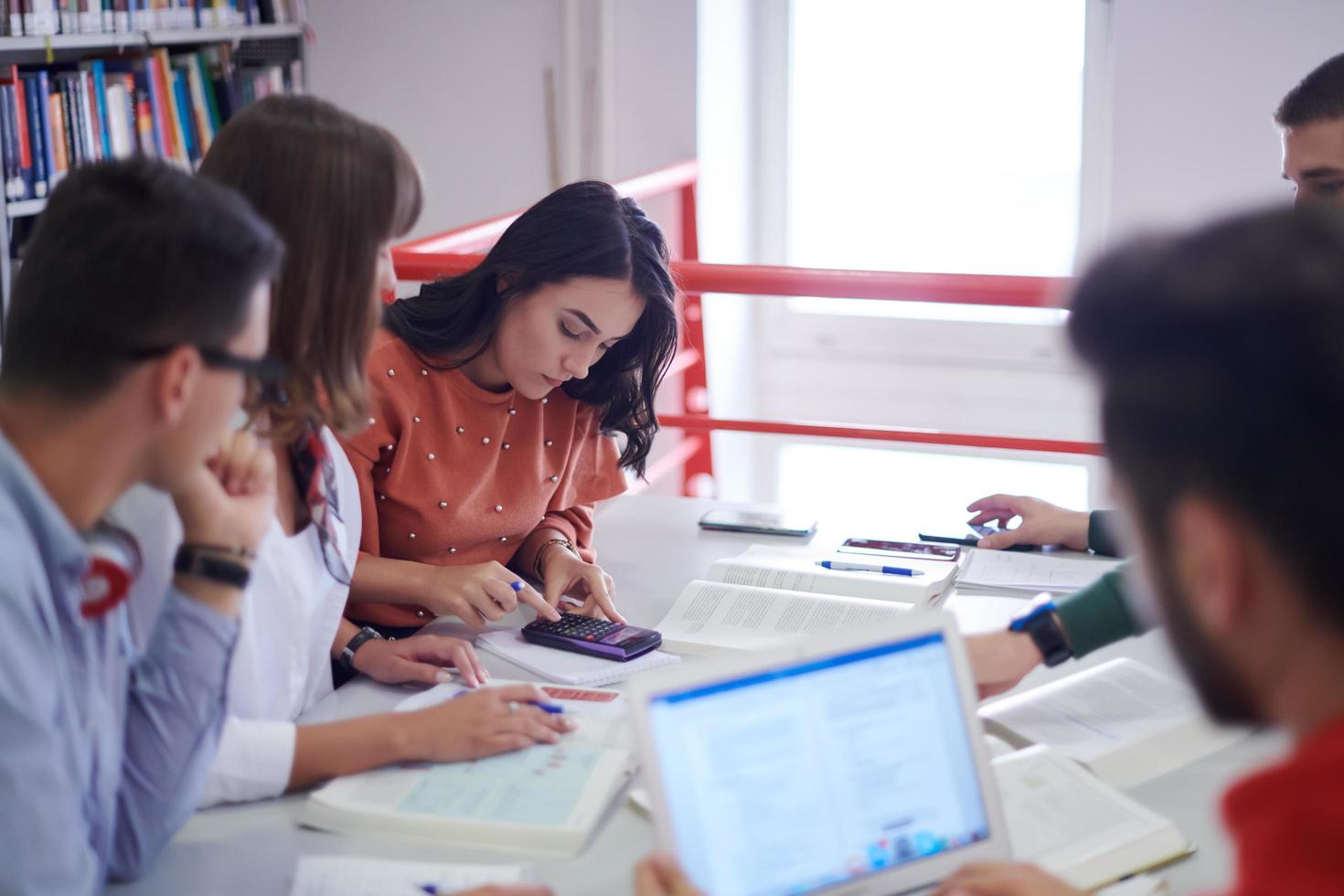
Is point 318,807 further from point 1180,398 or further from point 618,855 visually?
point 1180,398

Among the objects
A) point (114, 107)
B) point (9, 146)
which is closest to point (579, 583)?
point (9, 146)

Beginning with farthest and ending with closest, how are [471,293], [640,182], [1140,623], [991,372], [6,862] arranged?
[991,372], [640,182], [471,293], [1140,623], [6,862]

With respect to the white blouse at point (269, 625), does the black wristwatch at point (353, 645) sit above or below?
below

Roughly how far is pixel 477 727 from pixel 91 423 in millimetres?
456

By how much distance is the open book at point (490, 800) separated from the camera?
107 centimetres

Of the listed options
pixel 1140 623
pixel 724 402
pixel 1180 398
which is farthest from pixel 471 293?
pixel 724 402

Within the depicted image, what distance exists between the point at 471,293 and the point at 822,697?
3.03 feet

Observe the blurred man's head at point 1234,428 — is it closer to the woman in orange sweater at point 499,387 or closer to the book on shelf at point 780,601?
the book on shelf at point 780,601

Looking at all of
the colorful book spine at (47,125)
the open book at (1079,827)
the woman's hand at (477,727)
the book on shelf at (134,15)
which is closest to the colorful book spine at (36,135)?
the colorful book spine at (47,125)

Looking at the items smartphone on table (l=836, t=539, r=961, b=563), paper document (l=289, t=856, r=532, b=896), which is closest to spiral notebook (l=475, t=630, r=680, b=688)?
paper document (l=289, t=856, r=532, b=896)

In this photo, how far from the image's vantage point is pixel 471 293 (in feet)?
5.59

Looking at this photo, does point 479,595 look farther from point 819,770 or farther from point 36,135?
point 36,135

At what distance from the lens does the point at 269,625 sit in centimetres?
123

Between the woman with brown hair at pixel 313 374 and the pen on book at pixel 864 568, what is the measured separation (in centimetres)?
60
